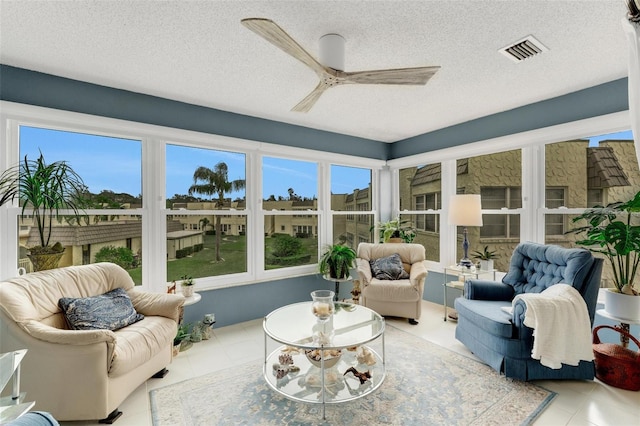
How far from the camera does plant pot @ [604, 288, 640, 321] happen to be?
2182 millimetres

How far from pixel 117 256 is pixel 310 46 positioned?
8.89ft

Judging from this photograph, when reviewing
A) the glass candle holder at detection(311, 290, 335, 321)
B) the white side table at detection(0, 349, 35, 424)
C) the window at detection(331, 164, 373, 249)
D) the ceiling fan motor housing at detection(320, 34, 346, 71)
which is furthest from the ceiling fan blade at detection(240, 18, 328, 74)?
the window at detection(331, 164, 373, 249)

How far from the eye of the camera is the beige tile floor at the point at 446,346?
6.19 feet

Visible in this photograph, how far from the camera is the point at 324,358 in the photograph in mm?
2088

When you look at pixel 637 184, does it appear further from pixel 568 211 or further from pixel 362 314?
pixel 362 314

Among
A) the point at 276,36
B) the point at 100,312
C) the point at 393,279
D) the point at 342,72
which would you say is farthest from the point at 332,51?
the point at 393,279

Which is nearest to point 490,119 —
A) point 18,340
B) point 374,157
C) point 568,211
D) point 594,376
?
point 568,211

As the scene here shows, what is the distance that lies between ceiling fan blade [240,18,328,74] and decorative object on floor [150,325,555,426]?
2.24m

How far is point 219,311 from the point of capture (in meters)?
3.41

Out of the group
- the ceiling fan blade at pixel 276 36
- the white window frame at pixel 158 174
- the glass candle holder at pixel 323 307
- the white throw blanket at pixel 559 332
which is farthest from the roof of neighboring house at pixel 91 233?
the white throw blanket at pixel 559 332

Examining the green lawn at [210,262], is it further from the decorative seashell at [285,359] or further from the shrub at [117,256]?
the decorative seashell at [285,359]

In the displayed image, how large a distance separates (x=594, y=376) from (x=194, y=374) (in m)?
3.19

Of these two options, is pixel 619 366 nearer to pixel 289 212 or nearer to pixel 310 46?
pixel 310 46

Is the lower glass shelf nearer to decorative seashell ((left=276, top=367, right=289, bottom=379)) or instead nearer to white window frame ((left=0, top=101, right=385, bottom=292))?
decorative seashell ((left=276, top=367, right=289, bottom=379))
